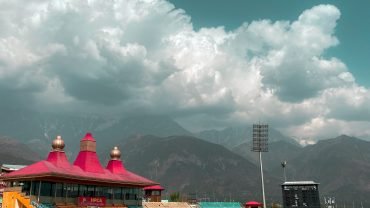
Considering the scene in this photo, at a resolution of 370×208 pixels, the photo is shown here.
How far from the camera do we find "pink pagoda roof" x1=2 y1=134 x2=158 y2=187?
55.2 m

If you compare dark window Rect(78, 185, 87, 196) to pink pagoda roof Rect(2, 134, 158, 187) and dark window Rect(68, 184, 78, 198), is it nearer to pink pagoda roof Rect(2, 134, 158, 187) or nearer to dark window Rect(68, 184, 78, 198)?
dark window Rect(68, 184, 78, 198)

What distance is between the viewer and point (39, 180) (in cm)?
5612

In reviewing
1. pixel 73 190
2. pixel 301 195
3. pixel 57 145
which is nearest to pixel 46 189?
pixel 73 190

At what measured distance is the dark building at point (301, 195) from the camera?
85.0 m

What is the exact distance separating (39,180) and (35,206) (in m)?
3.50

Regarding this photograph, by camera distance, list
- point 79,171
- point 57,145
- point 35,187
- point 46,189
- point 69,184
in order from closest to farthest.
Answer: point 35,187, point 46,189, point 69,184, point 79,171, point 57,145

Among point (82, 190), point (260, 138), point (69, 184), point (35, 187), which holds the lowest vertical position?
point (82, 190)

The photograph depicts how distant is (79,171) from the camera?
6084 centimetres

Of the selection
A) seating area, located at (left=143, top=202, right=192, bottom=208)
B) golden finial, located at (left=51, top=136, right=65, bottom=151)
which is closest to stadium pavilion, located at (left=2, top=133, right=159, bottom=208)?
golden finial, located at (left=51, top=136, right=65, bottom=151)

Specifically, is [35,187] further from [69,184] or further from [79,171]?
[79,171]

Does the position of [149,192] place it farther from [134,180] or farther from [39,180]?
[39,180]

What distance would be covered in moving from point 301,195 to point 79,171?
46.5 meters

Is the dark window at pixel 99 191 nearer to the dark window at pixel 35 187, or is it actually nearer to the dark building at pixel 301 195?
the dark window at pixel 35 187

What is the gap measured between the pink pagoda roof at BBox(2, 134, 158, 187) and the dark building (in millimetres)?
31976
